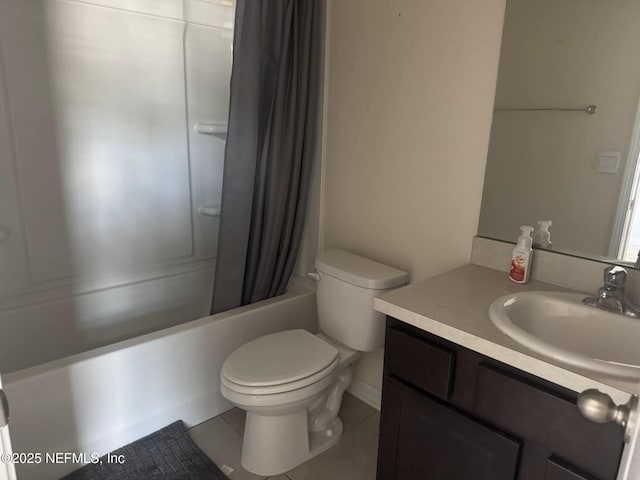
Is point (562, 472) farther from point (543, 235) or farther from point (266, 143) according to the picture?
point (266, 143)

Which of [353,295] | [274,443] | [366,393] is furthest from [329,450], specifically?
[353,295]

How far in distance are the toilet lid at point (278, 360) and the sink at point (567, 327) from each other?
712 mm

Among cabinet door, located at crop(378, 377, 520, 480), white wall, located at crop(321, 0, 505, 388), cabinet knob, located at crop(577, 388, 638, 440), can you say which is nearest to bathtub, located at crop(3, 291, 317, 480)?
white wall, located at crop(321, 0, 505, 388)

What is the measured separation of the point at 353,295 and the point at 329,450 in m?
0.67

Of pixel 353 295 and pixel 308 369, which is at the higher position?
pixel 353 295

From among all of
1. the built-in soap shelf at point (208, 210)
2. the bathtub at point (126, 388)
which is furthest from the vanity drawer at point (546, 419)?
the built-in soap shelf at point (208, 210)

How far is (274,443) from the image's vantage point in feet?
5.51

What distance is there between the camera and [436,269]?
5.79ft

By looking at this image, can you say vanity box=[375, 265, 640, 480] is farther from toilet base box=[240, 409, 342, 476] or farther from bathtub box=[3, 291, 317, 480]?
bathtub box=[3, 291, 317, 480]

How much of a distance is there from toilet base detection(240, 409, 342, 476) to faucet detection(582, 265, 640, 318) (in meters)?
1.10

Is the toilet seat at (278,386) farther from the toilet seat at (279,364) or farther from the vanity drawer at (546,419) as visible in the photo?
the vanity drawer at (546,419)

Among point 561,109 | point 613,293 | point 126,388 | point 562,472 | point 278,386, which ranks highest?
point 561,109

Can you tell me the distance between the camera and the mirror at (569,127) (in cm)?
123

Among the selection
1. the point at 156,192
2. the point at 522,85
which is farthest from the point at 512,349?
the point at 156,192
